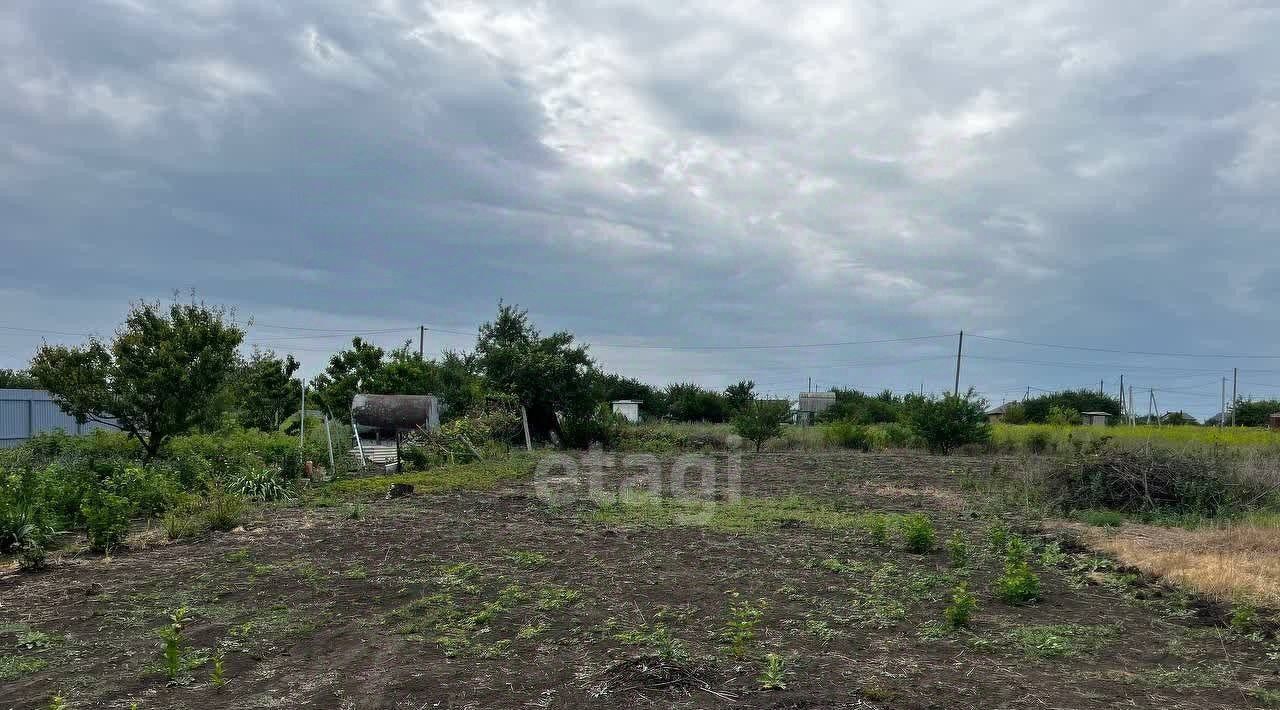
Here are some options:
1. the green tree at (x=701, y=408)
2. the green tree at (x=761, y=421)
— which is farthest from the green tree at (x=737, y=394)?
the green tree at (x=761, y=421)

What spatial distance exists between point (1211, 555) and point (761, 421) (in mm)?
17576

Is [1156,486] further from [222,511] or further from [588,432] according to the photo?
[588,432]

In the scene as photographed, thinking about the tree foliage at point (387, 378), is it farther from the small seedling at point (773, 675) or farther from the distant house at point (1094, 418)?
the distant house at point (1094, 418)

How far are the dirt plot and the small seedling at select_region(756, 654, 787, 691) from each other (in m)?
0.02

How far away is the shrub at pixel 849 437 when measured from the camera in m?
26.8

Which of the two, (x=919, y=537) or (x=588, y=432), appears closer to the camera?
(x=919, y=537)

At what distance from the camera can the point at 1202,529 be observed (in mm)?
10359

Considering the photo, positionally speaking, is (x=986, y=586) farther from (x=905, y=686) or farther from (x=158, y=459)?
(x=158, y=459)

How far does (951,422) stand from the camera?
24.4m

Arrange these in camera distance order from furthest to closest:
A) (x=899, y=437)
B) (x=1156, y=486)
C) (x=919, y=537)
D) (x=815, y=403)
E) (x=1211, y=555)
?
(x=815, y=403)
(x=899, y=437)
(x=1156, y=486)
(x=919, y=537)
(x=1211, y=555)

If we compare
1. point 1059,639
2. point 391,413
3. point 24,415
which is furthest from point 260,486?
point 24,415

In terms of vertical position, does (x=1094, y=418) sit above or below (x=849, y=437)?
above

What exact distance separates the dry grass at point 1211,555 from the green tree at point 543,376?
57.6ft

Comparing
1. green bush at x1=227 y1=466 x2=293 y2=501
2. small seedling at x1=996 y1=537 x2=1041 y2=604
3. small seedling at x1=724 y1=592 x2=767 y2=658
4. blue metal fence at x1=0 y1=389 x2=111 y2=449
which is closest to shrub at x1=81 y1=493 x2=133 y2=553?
green bush at x1=227 y1=466 x2=293 y2=501
